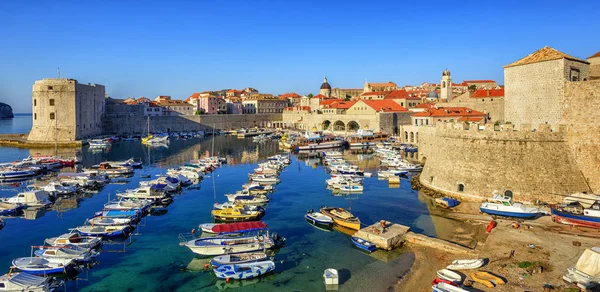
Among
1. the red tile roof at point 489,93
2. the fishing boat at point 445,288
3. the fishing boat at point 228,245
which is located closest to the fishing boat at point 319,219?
the fishing boat at point 228,245

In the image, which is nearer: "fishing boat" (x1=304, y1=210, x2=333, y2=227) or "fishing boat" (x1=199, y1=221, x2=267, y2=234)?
"fishing boat" (x1=199, y1=221, x2=267, y2=234)

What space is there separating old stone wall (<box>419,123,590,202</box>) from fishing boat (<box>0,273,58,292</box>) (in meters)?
18.3

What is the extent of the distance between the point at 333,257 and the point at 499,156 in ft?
34.9

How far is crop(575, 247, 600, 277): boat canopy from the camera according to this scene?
11.9 meters

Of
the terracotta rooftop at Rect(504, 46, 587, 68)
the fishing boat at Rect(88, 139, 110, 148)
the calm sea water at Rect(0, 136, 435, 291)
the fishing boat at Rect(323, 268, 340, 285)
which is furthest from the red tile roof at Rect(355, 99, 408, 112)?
the fishing boat at Rect(323, 268, 340, 285)

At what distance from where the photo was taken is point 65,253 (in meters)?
14.7

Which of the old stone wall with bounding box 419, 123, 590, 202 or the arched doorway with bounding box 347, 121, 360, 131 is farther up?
the arched doorway with bounding box 347, 121, 360, 131

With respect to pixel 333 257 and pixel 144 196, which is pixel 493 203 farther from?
pixel 144 196

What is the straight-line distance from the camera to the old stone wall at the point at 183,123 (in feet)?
232

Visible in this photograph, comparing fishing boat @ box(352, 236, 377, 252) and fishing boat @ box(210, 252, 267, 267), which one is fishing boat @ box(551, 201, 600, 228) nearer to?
fishing boat @ box(352, 236, 377, 252)

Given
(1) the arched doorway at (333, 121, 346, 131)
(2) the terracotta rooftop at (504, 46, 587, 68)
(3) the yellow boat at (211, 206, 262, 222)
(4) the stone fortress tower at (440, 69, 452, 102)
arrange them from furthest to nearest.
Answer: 1. (1) the arched doorway at (333, 121, 346, 131)
2. (4) the stone fortress tower at (440, 69, 452, 102)
3. (2) the terracotta rooftop at (504, 46, 587, 68)
4. (3) the yellow boat at (211, 206, 262, 222)

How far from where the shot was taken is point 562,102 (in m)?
20.2

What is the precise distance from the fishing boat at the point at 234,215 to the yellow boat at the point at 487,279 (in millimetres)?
10614

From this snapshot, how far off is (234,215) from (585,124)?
1680cm
